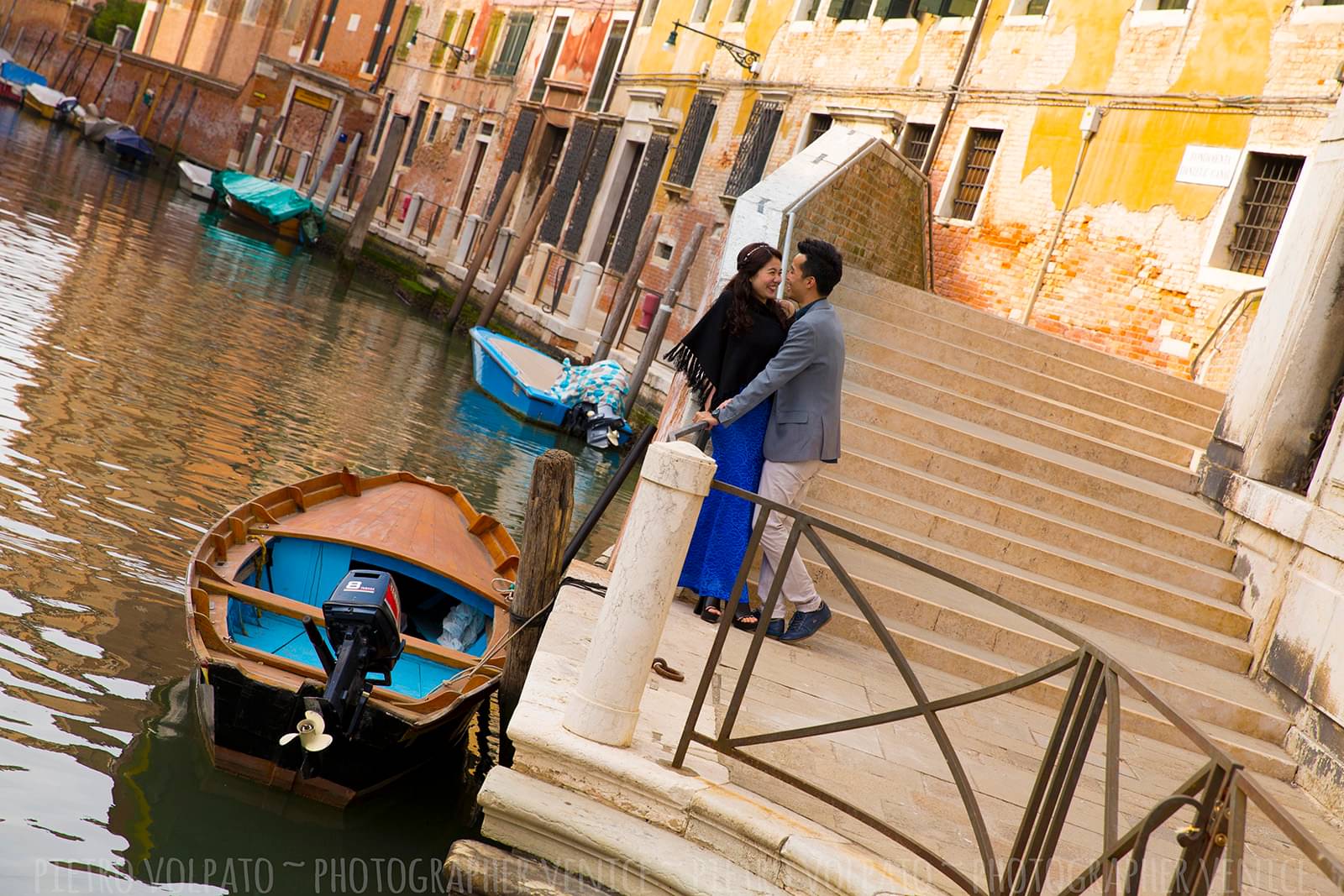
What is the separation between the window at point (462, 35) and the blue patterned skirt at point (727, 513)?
2755cm

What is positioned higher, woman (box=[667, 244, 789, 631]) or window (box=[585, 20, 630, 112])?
window (box=[585, 20, 630, 112])

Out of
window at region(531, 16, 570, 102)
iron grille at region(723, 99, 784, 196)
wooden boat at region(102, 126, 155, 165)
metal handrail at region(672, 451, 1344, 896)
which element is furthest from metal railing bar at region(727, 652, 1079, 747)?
wooden boat at region(102, 126, 155, 165)

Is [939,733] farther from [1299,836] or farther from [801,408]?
[801,408]

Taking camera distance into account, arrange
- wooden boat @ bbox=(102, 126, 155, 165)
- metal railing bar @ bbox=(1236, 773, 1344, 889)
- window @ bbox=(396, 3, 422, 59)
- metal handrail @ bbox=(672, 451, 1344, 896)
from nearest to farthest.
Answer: metal railing bar @ bbox=(1236, 773, 1344, 889) → metal handrail @ bbox=(672, 451, 1344, 896) → wooden boat @ bbox=(102, 126, 155, 165) → window @ bbox=(396, 3, 422, 59)

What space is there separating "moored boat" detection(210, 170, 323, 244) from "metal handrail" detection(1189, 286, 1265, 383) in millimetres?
19011

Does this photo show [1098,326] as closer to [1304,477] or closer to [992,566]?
[1304,477]

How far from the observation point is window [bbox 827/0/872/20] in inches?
635

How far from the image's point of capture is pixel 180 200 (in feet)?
84.2

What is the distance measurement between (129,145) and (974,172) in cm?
2472

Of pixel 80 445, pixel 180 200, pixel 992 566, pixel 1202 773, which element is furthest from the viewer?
pixel 180 200

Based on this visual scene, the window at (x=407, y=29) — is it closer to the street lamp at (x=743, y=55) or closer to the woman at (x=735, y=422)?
the street lamp at (x=743, y=55)

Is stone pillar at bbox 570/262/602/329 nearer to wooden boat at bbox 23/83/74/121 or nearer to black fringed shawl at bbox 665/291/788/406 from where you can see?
black fringed shawl at bbox 665/291/788/406

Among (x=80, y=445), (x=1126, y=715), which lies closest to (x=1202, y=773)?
(x=1126, y=715)

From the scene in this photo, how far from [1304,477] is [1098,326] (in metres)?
5.56
